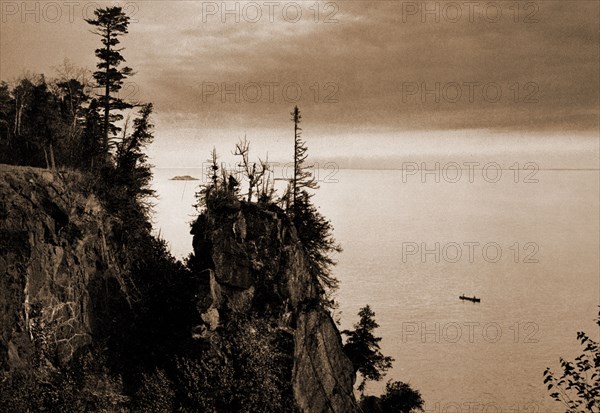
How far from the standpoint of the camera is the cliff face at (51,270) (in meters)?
24.0

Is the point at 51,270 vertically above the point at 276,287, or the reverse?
the point at 51,270

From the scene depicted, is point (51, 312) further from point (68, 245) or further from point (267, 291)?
point (267, 291)

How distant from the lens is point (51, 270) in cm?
2548

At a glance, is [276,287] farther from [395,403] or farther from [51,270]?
[395,403]

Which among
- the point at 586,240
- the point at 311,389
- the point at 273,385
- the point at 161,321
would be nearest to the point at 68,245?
the point at 161,321

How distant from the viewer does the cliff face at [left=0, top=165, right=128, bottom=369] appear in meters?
24.0

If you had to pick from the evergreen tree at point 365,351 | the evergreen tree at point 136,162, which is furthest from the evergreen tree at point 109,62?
the evergreen tree at point 365,351

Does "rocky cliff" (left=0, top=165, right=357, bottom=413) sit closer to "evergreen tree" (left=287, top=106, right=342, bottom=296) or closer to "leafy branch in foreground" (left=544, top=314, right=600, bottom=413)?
"evergreen tree" (left=287, top=106, right=342, bottom=296)

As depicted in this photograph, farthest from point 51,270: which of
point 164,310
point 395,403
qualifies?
point 395,403

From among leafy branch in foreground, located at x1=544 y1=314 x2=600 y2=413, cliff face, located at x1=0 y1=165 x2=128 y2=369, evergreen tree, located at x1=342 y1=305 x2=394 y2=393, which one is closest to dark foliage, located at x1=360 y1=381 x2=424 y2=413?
evergreen tree, located at x1=342 y1=305 x2=394 y2=393

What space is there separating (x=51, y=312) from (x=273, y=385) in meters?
11.1

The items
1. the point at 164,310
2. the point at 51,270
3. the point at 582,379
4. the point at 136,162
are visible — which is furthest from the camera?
the point at 136,162

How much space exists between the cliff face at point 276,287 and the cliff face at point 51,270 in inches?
213

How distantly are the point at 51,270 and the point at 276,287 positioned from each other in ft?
37.0
